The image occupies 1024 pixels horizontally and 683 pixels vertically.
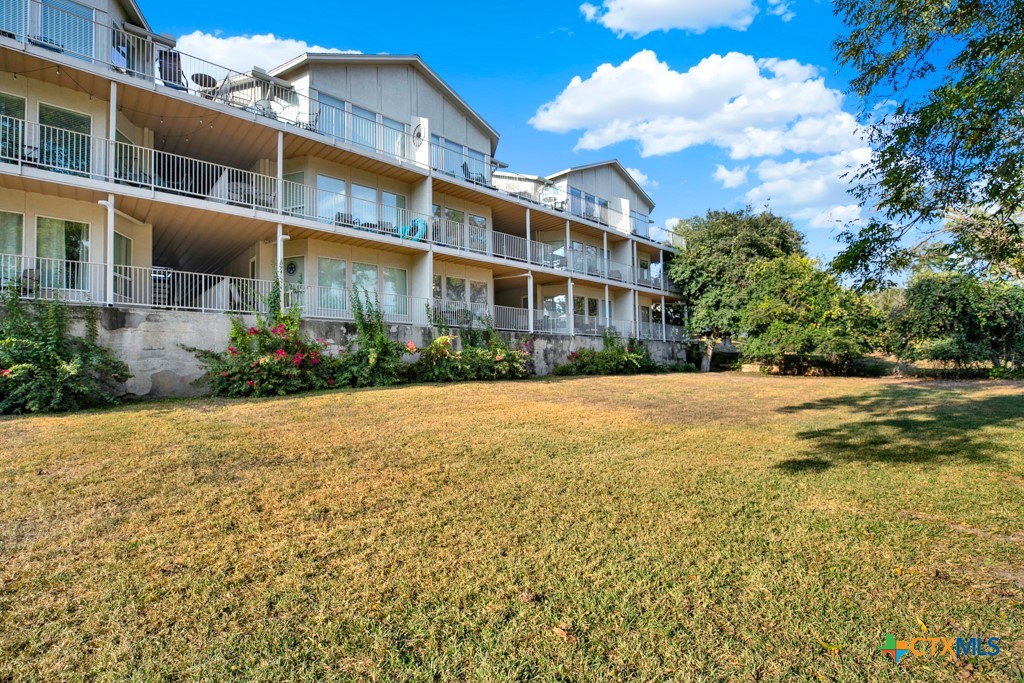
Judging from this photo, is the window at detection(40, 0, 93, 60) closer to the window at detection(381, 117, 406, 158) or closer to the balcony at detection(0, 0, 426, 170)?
the balcony at detection(0, 0, 426, 170)

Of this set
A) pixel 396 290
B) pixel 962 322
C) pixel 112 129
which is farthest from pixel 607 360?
pixel 112 129

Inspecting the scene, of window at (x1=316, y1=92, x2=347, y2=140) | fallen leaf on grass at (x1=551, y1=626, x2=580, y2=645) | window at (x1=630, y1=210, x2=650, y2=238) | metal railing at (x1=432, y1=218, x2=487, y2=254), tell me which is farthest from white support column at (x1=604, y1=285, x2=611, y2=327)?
fallen leaf on grass at (x1=551, y1=626, x2=580, y2=645)

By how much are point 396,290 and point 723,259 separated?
17.2 meters

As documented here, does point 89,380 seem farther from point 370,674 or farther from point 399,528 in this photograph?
point 370,674

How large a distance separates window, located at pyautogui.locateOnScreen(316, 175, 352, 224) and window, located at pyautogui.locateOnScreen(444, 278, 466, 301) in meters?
4.93

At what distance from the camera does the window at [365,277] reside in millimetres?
17234

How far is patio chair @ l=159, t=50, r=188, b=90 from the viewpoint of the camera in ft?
44.6

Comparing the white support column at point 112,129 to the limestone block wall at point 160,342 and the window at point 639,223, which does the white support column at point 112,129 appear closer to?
the limestone block wall at point 160,342

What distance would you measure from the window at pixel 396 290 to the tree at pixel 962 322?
59.9 feet

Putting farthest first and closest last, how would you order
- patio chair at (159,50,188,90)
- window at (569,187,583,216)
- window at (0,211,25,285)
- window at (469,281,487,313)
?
window at (569,187,583,216)
window at (469,281,487,313)
patio chair at (159,50,188,90)
window at (0,211,25,285)

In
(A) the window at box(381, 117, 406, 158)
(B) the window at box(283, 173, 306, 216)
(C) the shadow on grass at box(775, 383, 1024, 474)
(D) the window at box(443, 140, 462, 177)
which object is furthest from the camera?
(D) the window at box(443, 140, 462, 177)

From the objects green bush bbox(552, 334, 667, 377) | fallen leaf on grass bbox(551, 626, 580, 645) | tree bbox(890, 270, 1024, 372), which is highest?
tree bbox(890, 270, 1024, 372)

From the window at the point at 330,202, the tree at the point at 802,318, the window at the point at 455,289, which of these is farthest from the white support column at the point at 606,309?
the window at the point at 330,202

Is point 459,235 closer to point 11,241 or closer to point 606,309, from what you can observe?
point 606,309
